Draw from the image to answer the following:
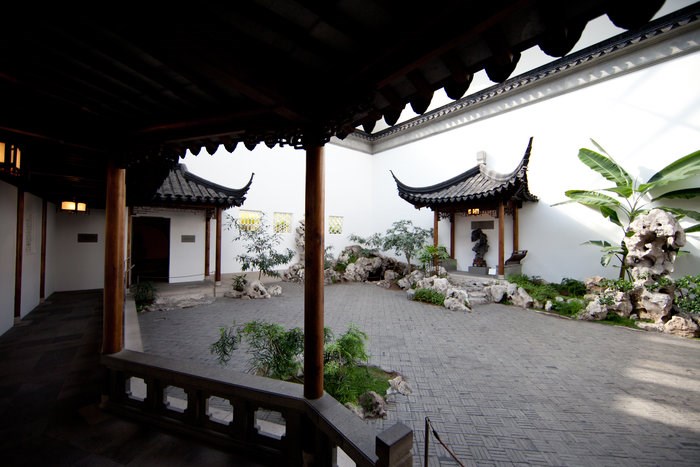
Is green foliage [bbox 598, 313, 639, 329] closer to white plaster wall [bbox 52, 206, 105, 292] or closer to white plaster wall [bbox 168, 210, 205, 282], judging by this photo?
white plaster wall [bbox 168, 210, 205, 282]

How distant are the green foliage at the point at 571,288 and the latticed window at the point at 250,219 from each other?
11.2m

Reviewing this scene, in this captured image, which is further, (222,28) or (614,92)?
(614,92)

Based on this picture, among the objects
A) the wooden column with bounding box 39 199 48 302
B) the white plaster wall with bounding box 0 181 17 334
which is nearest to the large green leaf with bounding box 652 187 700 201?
the white plaster wall with bounding box 0 181 17 334

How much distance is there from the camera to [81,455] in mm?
2293

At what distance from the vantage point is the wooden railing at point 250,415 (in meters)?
1.73

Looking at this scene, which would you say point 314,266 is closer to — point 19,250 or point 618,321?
point 19,250

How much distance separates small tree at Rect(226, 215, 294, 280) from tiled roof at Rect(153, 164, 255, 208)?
1.50m

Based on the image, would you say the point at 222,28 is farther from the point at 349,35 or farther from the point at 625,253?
the point at 625,253

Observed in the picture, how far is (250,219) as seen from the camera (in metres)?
12.6

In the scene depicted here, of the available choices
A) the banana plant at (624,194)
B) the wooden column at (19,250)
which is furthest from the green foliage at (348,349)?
the banana plant at (624,194)

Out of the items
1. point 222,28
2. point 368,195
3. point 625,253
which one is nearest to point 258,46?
point 222,28

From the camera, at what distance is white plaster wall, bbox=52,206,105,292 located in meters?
8.87

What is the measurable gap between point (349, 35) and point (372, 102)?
0.40 meters

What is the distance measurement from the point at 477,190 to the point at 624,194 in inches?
150
